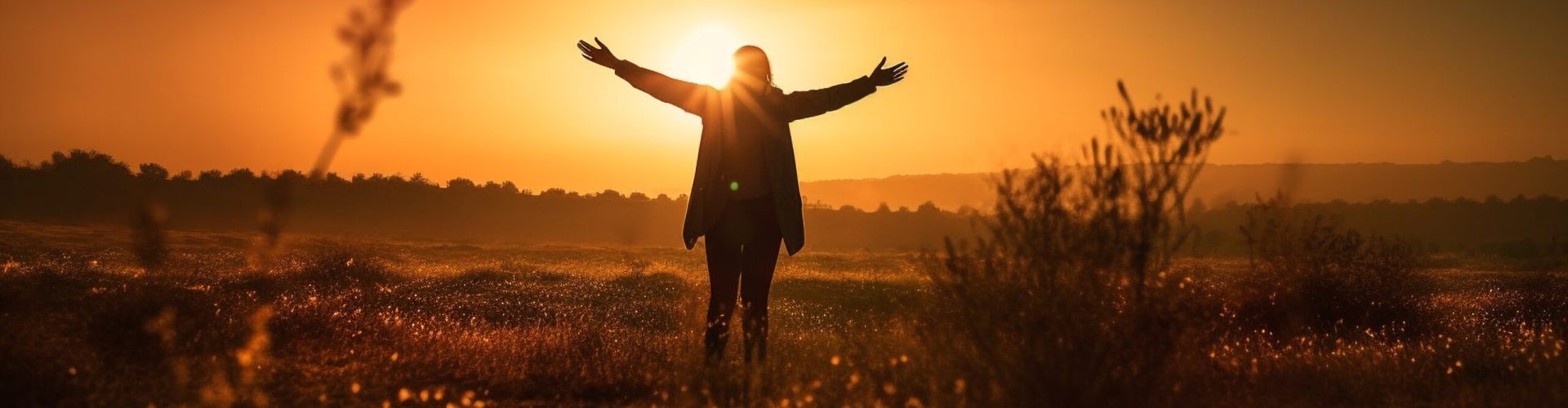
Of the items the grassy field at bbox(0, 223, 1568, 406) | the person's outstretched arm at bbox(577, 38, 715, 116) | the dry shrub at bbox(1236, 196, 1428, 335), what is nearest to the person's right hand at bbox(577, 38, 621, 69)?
the person's outstretched arm at bbox(577, 38, 715, 116)

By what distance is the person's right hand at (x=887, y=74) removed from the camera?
7.18m

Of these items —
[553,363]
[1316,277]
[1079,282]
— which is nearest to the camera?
[1079,282]

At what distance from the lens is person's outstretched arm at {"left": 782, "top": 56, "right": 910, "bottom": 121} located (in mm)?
7199

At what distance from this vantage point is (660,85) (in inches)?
289

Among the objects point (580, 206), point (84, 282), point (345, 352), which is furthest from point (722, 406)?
point (580, 206)

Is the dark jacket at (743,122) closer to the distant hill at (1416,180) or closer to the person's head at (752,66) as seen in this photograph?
the person's head at (752,66)

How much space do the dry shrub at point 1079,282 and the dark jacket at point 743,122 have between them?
193 cm

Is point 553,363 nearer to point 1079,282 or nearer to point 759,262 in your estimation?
point 759,262

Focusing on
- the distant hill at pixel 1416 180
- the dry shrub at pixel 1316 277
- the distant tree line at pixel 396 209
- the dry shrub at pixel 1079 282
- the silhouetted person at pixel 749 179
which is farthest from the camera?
the distant hill at pixel 1416 180

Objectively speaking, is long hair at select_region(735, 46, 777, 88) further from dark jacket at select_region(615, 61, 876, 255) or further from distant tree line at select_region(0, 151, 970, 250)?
distant tree line at select_region(0, 151, 970, 250)

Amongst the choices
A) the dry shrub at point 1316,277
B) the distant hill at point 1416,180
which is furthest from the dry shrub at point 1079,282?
the distant hill at point 1416,180

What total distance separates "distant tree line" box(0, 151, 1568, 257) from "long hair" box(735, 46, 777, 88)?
45.8m

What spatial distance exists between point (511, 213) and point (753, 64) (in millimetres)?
83937

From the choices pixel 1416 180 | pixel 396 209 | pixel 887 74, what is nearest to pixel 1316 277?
pixel 887 74
